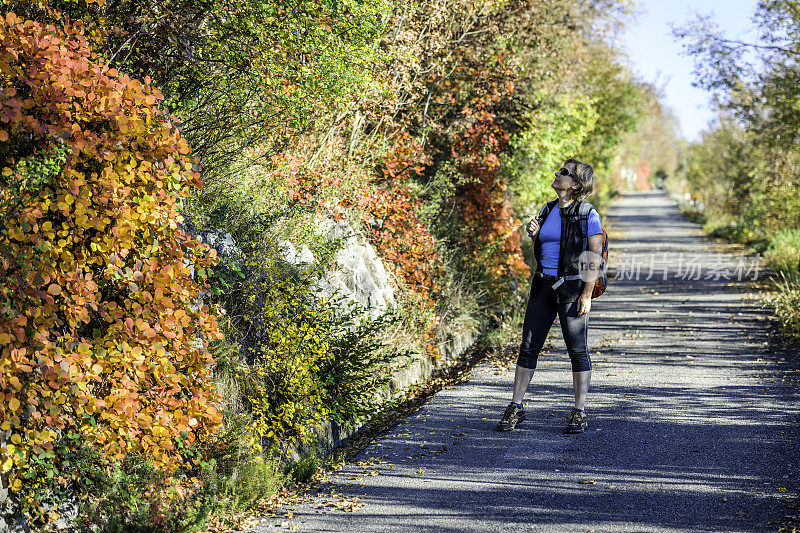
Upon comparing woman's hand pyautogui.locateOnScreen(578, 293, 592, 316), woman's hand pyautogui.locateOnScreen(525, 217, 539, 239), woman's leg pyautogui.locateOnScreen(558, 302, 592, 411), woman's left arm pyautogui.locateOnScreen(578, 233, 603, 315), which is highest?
woman's hand pyautogui.locateOnScreen(525, 217, 539, 239)

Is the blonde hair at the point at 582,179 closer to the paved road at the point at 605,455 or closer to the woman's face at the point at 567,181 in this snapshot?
the woman's face at the point at 567,181

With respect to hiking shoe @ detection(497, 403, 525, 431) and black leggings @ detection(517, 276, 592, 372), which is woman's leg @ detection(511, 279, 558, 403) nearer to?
black leggings @ detection(517, 276, 592, 372)

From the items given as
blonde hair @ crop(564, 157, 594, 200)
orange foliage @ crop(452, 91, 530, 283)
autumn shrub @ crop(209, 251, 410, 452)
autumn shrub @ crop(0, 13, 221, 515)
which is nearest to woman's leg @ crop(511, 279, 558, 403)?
blonde hair @ crop(564, 157, 594, 200)

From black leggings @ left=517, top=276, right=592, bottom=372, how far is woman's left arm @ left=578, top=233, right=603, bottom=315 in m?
0.07

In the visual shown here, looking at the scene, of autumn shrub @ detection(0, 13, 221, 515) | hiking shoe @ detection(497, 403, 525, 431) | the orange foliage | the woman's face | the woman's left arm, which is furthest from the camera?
the orange foliage

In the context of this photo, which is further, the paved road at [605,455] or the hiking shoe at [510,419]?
the hiking shoe at [510,419]

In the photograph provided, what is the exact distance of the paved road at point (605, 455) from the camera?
13.3 ft

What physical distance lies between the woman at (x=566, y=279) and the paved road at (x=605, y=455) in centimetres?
46

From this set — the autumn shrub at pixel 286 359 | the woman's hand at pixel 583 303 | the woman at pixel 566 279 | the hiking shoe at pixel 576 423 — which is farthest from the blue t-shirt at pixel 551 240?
the autumn shrub at pixel 286 359

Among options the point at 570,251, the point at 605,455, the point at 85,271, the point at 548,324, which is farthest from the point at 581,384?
the point at 85,271

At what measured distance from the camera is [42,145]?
362cm

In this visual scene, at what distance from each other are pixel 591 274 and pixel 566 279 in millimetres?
184

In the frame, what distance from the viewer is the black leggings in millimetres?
5465

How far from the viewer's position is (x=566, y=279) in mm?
5379
